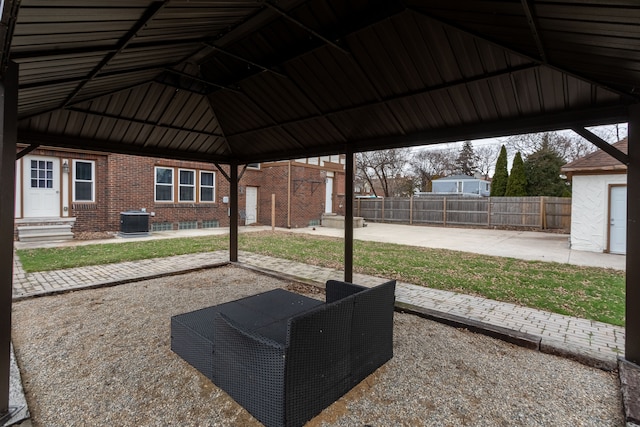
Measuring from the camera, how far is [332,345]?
238cm

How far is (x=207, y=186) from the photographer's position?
570 inches

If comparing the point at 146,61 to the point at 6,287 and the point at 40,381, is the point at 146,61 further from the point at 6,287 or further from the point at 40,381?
the point at 40,381

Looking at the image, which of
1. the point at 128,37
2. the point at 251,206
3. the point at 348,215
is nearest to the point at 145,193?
the point at 251,206

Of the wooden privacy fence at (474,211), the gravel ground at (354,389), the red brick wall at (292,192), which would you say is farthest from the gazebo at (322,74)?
the wooden privacy fence at (474,211)

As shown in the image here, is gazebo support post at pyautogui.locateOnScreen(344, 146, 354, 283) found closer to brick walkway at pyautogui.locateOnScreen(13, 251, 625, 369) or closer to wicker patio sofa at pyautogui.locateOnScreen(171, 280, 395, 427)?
brick walkway at pyautogui.locateOnScreen(13, 251, 625, 369)

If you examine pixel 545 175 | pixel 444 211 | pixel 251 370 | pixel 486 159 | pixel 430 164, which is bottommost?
pixel 251 370

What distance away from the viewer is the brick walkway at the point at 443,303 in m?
3.48

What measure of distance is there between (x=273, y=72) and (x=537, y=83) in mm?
3078

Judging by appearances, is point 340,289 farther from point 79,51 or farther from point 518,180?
point 518,180

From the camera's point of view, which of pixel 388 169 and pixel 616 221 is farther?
pixel 388 169

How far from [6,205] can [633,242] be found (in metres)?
5.31

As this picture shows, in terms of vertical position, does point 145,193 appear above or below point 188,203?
above

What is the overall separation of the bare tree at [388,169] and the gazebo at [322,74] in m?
23.0

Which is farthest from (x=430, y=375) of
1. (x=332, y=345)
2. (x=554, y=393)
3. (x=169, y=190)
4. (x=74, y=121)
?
(x=169, y=190)
